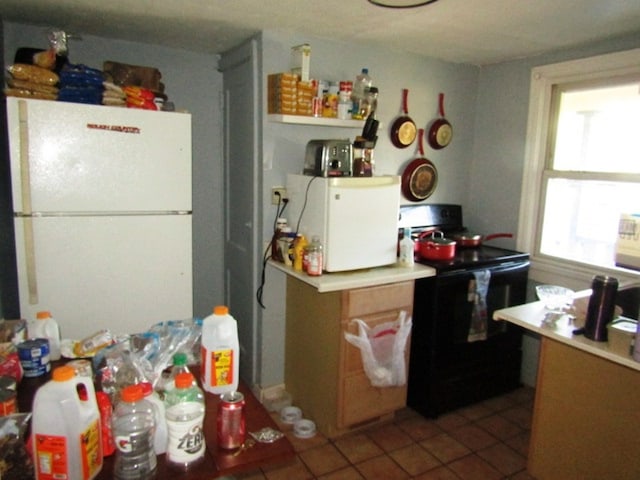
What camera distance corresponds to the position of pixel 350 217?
2.26 meters

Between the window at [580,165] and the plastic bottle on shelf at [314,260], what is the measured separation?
1591mm

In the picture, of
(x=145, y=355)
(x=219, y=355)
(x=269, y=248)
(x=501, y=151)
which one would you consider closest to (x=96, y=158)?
(x=269, y=248)

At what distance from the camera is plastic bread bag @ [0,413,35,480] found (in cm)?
94

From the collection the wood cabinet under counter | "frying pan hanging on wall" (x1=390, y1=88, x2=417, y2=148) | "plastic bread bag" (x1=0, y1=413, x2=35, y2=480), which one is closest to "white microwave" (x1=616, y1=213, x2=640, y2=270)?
the wood cabinet under counter

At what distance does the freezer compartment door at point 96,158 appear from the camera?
192 cm

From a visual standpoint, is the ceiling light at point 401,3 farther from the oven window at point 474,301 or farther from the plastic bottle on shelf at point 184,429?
the plastic bottle on shelf at point 184,429

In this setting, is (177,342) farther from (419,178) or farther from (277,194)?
(419,178)

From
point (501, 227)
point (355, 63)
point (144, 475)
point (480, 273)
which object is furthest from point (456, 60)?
point (144, 475)

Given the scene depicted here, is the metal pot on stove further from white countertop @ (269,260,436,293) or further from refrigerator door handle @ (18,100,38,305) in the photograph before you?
refrigerator door handle @ (18,100,38,305)

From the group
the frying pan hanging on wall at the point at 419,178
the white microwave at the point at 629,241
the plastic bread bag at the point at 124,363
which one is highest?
the frying pan hanging on wall at the point at 419,178

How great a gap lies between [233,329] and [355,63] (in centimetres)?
197

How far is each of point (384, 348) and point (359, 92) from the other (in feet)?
4.78

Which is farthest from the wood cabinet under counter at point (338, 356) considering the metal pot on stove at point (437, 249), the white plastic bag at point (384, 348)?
the metal pot on stove at point (437, 249)

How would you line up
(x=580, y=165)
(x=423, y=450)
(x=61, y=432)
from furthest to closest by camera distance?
(x=580, y=165)
(x=423, y=450)
(x=61, y=432)
